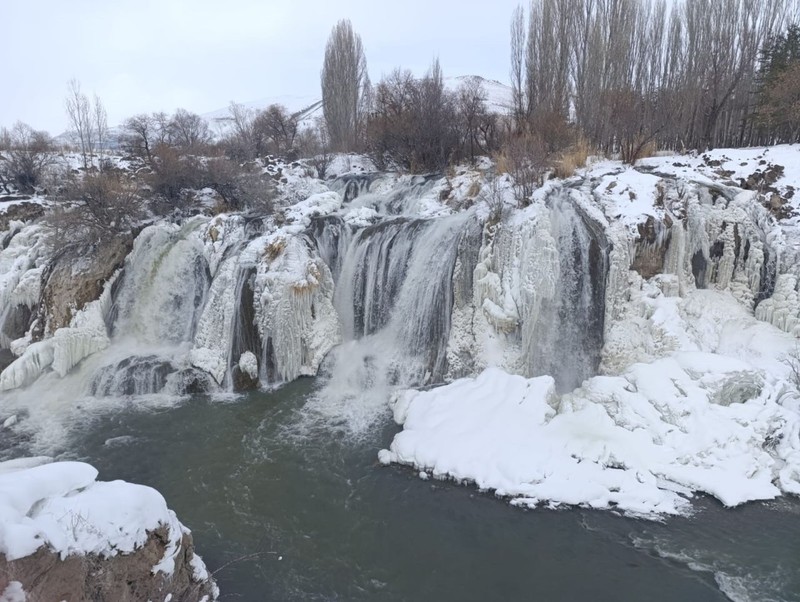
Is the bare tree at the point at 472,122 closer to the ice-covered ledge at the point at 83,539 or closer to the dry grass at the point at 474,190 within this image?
the dry grass at the point at 474,190

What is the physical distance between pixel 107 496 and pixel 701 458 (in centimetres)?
843

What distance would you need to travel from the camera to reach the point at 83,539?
4.21 meters

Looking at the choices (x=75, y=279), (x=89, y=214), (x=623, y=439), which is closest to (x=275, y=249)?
(x=75, y=279)

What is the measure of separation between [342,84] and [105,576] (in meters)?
32.1

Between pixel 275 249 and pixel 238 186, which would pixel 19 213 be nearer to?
pixel 238 186

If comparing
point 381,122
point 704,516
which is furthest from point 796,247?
point 381,122

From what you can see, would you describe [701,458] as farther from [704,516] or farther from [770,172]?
[770,172]

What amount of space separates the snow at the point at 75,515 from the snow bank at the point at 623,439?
4.58 metres

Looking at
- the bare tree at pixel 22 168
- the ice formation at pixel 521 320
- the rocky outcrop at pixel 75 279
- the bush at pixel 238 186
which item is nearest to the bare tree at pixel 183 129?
the bare tree at pixel 22 168

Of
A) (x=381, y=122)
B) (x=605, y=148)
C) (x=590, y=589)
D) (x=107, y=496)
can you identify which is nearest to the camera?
(x=107, y=496)

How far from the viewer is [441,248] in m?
12.5

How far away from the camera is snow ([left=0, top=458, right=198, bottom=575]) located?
387 centimetres

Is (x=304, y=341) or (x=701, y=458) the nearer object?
(x=701, y=458)

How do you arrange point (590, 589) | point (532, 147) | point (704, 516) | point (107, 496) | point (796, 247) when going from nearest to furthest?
point (107, 496), point (590, 589), point (704, 516), point (796, 247), point (532, 147)
